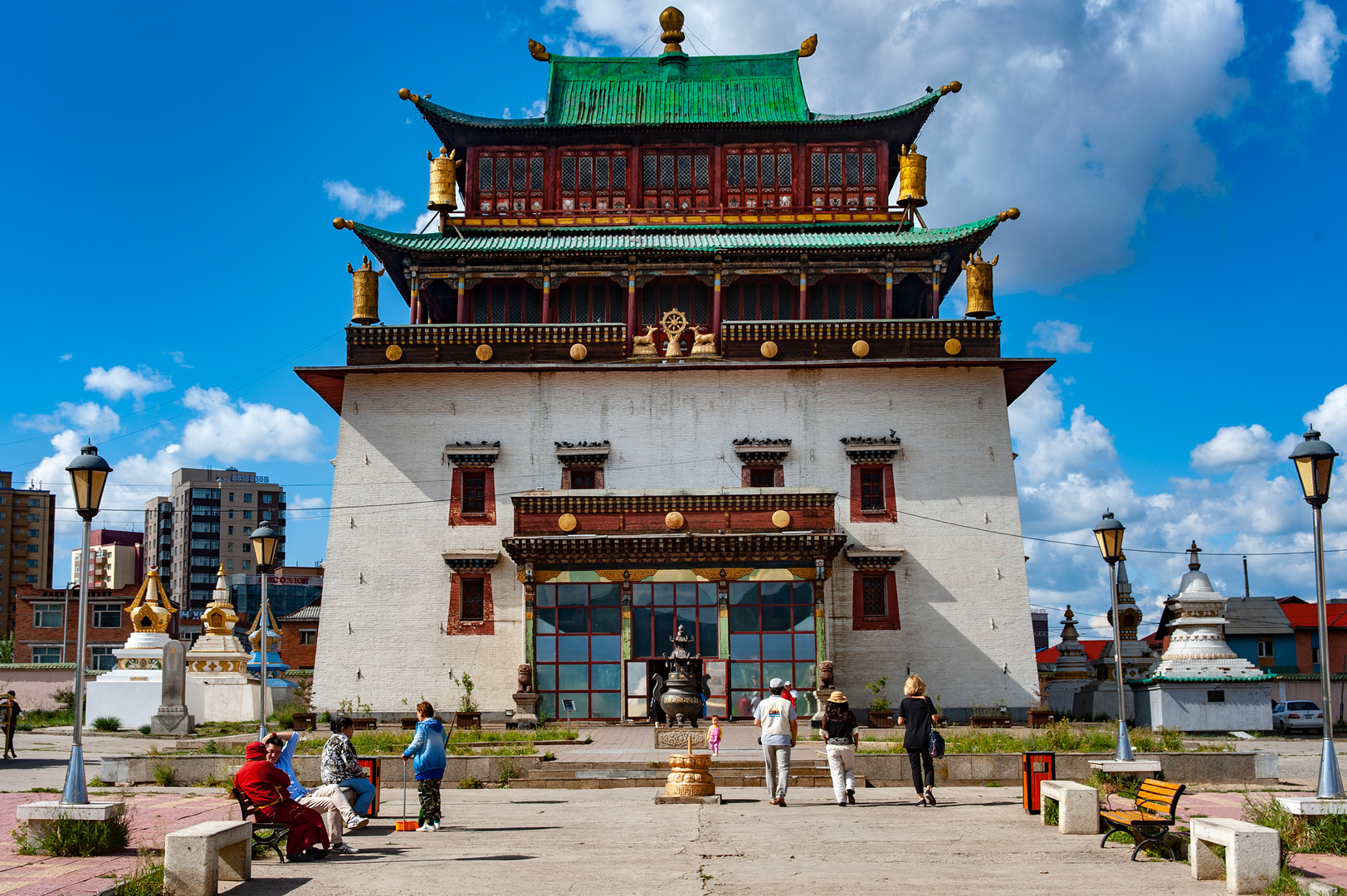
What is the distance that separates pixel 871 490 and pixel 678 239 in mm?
10422

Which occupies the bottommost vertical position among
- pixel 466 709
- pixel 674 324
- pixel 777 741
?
pixel 466 709

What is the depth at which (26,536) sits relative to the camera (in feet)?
419

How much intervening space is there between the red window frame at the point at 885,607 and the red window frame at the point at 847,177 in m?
13.1

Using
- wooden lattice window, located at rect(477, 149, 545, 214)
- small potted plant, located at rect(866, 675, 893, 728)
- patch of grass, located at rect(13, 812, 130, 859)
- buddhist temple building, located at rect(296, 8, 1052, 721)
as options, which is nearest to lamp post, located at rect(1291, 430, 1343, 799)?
patch of grass, located at rect(13, 812, 130, 859)

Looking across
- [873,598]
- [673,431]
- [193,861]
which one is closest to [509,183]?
[673,431]

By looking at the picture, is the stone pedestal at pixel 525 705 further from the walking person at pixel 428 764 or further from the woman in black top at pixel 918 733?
the walking person at pixel 428 764

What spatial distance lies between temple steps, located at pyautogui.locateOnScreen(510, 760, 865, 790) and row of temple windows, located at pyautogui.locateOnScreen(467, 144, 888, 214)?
24962mm

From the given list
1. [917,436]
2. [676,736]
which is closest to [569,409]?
[917,436]

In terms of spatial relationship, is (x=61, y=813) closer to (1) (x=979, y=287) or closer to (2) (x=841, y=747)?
(2) (x=841, y=747)

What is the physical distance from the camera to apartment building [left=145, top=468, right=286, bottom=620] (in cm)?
13238

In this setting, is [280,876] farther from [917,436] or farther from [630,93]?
[630,93]

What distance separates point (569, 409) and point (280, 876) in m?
26.9

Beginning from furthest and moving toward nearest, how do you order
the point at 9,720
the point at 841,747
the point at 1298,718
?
the point at 1298,718, the point at 9,720, the point at 841,747

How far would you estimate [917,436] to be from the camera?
3859 centimetres
